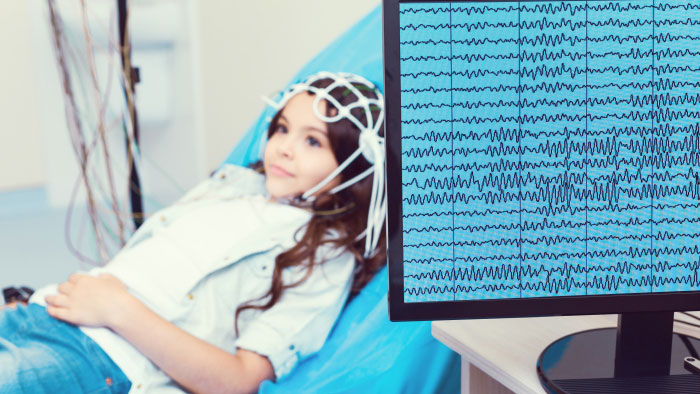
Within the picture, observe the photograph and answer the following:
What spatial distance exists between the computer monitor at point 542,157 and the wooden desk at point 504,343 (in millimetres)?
79

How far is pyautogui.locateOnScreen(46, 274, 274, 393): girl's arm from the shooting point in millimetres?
1066

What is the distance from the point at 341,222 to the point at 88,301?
0.46 metres

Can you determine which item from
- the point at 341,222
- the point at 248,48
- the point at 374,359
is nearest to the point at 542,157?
the point at 374,359

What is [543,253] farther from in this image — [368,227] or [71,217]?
[71,217]

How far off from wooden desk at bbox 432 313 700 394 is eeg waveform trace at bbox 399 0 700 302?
0.31ft

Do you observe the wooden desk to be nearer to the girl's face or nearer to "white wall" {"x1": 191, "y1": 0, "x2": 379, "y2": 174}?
the girl's face

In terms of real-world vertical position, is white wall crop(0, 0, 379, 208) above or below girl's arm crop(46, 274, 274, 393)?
above

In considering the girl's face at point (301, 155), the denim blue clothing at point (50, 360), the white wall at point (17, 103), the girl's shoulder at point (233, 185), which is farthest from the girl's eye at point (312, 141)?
the white wall at point (17, 103)

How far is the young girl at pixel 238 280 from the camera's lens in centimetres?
107

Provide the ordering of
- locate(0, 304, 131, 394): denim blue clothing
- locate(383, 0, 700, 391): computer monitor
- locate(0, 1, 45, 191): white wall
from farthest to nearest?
locate(0, 1, 45, 191): white wall < locate(0, 304, 131, 394): denim blue clothing < locate(383, 0, 700, 391): computer monitor

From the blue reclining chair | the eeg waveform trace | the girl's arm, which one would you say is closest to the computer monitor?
the eeg waveform trace

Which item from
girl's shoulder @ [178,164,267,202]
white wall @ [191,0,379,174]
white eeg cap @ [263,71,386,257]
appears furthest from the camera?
white wall @ [191,0,379,174]

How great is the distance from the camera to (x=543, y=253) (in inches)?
25.7


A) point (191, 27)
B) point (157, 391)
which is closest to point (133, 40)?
point (191, 27)
